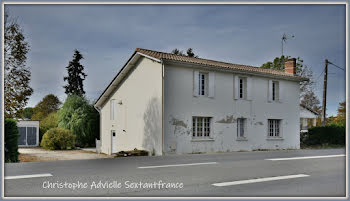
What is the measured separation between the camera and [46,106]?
50.6 metres

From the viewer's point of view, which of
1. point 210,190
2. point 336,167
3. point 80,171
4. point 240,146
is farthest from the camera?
point 240,146

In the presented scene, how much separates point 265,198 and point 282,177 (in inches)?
114

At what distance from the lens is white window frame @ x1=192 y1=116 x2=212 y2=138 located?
19.6 meters

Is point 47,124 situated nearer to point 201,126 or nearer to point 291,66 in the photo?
point 201,126

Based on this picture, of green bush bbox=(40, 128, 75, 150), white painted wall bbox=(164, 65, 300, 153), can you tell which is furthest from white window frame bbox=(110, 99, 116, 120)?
white painted wall bbox=(164, 65, 300, 153)

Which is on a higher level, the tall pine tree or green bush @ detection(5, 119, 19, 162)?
the tall pine tree

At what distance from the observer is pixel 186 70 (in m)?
19.3

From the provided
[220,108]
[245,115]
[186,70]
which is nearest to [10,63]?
[186,70]

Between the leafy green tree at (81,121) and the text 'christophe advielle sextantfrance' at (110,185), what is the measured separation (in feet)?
75.7

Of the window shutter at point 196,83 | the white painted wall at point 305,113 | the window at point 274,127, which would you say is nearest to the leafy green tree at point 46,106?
the white painted wall at point 305,113

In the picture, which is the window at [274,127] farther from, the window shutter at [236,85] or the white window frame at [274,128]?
the window shutter at [236,85]

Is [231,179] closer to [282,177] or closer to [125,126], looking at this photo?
[282,177]

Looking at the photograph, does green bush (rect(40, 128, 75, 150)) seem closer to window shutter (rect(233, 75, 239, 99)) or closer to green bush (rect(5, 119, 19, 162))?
green bush (rect(5, 119, 19, 162))

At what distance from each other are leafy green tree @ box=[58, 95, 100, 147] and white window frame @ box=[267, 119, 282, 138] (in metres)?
14.8
